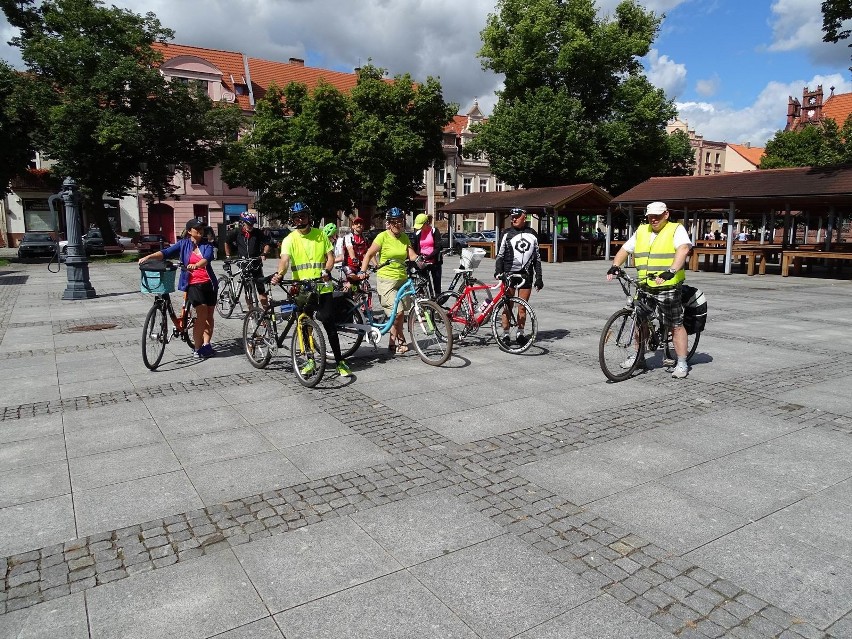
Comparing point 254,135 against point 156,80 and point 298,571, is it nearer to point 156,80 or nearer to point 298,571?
point 156,80

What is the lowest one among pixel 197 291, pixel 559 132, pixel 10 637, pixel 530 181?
pixel 10 637

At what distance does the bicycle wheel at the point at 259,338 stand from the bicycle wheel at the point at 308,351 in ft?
2.67

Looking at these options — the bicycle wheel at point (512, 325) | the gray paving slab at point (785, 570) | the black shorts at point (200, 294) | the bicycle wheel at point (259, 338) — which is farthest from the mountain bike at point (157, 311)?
the gray paving slab at point (785, 570)

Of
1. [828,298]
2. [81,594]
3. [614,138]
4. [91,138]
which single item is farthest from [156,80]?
[81,594]

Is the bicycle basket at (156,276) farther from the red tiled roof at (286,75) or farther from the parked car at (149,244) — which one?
the red tiled roof at (286,75)

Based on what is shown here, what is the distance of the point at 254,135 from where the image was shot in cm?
3247

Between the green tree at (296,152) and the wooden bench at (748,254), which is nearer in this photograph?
the wooden bench at (748,254)

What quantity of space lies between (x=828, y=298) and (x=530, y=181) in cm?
2433

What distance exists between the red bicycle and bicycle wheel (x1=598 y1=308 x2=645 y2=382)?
57.3 inches

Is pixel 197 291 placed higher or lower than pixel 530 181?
lower

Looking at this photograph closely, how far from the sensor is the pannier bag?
7.08 meters

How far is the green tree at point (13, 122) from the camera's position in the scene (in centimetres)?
2759

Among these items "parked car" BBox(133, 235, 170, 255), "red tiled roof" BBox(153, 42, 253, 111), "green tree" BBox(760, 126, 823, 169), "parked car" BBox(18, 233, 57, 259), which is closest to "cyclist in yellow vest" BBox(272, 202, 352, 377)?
"parked car" BBox(18, 233, 57, 259)

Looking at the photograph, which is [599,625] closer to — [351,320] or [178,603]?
[178,603]
